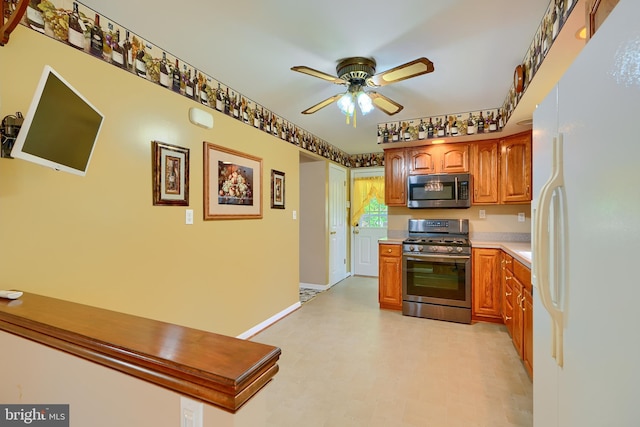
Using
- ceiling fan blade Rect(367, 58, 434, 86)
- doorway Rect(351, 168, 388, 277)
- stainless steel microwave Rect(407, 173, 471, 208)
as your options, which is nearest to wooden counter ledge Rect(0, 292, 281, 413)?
ceiling fan blade Rect(367, 58, 434, 86)

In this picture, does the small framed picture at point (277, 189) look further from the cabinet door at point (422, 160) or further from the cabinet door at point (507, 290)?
the cabinet door at point (507, 290)

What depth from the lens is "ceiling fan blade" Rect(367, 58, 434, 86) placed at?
Result: 6.01ft

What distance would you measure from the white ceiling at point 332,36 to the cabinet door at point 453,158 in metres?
0.98

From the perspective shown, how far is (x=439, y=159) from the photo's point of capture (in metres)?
3.88

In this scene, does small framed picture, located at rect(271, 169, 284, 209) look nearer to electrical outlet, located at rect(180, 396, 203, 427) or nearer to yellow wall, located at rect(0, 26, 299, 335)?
yellow wall, located at rect(0, 26, 299, 335)

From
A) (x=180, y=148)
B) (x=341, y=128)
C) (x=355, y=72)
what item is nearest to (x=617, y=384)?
(x=355, y=72)

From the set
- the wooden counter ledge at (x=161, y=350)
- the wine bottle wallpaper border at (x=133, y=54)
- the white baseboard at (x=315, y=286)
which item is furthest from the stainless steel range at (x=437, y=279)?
the wooden counter ledge at (x=161, y=350)

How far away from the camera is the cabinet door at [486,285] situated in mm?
3338

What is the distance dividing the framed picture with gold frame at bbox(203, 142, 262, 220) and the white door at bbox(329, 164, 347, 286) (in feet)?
6.87

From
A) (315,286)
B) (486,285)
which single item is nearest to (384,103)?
(486,285)

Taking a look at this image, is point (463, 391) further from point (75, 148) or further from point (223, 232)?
point (75, 148)

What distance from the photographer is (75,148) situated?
1382mm

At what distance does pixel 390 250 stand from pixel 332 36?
2.68m

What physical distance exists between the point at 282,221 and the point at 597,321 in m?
3.19
